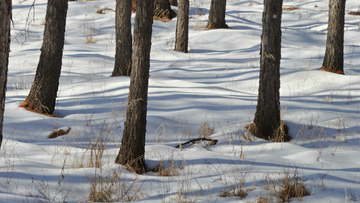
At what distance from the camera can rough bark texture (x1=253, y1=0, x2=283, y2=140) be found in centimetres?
511

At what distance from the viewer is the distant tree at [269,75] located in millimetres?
5113

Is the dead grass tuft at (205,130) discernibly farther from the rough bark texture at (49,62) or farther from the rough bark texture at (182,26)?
the rough bark texture at (182,26)

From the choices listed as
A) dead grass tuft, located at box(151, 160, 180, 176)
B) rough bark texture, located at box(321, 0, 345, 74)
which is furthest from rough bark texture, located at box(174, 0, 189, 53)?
dead grass tuft, located at box(151, 160, 180, 176)

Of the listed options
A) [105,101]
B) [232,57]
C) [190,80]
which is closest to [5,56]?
[105,101]

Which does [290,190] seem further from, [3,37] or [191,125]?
[191,125]

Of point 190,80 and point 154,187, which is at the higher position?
point 190,80

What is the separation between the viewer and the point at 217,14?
13.4 metres

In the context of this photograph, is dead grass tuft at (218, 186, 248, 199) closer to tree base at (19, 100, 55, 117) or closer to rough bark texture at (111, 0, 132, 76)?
tree base at (19, 100, 55, 117)

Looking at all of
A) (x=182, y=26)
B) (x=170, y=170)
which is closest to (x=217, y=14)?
(x=182, y=26)

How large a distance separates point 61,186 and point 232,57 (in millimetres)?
8371

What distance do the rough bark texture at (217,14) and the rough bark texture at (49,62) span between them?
26.2ft

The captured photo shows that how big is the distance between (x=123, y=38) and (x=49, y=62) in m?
2.73

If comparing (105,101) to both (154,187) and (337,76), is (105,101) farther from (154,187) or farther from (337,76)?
(337,76)

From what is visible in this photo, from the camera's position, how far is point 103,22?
1555 centimetres
